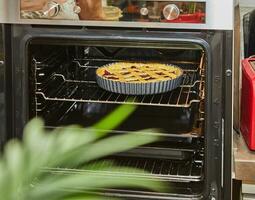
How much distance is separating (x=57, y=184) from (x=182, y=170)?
1.05 m

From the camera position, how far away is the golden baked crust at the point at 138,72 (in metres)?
1.69

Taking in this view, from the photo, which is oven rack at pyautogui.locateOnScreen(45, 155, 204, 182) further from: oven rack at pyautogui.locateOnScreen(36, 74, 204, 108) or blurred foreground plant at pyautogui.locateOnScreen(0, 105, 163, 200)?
blurred foreground plant at pyautogui.locateOnScreen(0, 105, 163, 200)

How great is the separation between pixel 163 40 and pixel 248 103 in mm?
318

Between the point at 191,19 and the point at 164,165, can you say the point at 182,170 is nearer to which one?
the point at 164,165

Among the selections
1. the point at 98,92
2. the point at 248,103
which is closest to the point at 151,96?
the point at 98,92

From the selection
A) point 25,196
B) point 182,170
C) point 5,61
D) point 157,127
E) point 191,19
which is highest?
point 191,19

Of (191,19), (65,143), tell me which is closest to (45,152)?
(65,143)

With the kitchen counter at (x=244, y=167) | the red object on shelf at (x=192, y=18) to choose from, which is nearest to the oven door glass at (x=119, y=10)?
the red object on shelf at (x=192, y=18)

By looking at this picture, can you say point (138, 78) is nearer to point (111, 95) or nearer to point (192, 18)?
point (111, 95)

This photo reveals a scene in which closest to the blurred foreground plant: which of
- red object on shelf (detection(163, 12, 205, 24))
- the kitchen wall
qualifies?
red object on shelf (detection(163, 12, 205, 24))

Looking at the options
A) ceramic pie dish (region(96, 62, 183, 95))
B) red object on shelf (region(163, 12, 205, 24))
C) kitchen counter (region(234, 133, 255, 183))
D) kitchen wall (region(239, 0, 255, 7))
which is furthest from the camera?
kitchen wall (region(239, 0, 255, 7))

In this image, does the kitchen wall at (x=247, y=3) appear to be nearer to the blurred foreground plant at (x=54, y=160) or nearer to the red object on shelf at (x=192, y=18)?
the red object on shelf at (x=192, y=18)

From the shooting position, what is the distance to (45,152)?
61 cm

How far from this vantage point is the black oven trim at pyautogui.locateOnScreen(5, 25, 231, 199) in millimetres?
1377
